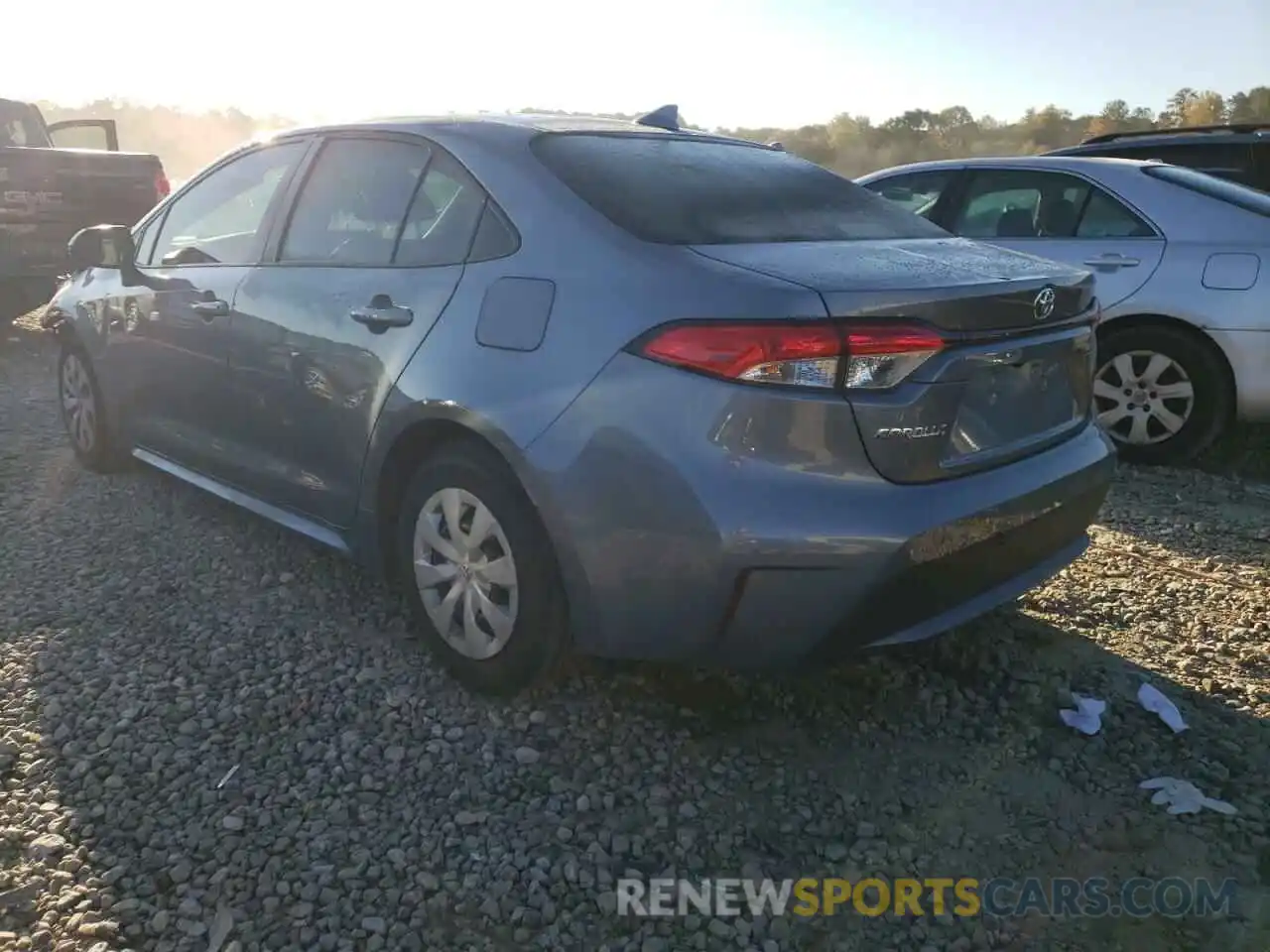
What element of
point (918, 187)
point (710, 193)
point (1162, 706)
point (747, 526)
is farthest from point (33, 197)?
point (1162, 706)

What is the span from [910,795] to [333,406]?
2.02 meters

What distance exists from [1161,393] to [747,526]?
Answer: 3979 mm

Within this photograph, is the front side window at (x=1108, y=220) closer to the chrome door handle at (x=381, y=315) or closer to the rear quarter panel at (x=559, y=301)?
the rear quarter panel at (x=559, y=301)

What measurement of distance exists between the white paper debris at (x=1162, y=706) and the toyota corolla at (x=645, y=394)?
19.5 inches

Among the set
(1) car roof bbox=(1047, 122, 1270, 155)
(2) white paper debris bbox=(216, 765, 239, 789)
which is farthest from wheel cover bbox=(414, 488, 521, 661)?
(1) car roof bbox=(1047, 122, 1270, 155)

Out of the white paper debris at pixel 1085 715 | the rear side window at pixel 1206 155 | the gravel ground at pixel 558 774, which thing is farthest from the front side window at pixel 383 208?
the rear side window at pixel 1206 155

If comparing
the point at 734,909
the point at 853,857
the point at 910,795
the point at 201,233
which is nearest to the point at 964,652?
the point at 910,795

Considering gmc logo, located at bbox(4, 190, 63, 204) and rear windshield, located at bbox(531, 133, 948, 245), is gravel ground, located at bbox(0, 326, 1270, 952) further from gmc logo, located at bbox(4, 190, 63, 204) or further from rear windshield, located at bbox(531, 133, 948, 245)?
gmc logo, located at bbox(4, 190, 63, 204)

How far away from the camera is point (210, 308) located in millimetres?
3957

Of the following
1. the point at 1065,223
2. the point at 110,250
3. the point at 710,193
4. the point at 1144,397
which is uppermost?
the point at 710,193

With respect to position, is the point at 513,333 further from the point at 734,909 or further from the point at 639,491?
the point at 734,909

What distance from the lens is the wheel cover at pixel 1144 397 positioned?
18.0ft

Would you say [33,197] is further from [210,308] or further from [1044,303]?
[1044,303]

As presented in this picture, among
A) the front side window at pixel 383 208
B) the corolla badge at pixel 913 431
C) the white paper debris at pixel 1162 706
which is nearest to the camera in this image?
the corolla badge at pixel 913 431
